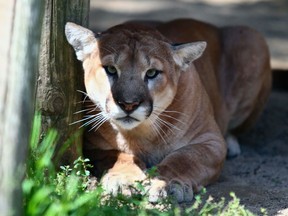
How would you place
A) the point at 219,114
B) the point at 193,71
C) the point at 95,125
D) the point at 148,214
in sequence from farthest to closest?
the point at 219,114 → the point at 193,71 → the point at 95,125 → the point at 148,214

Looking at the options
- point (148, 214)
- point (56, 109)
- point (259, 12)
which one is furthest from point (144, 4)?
point (148, 214)

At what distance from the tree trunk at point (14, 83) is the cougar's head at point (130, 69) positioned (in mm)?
1397

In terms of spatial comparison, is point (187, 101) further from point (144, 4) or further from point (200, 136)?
point (144, 4)

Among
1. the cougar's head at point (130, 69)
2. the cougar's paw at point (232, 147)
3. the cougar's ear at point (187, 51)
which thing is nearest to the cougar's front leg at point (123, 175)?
the cougar's head at point (130, 69)

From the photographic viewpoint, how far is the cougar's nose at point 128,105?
5238 millimetres

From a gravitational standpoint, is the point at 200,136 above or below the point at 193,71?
below

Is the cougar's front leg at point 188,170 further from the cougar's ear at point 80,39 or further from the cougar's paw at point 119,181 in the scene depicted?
the cougar's ear at point 80,39

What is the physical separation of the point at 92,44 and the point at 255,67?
2.34 m

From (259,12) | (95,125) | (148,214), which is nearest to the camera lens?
(148,214)

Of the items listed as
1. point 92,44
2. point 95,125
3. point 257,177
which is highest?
point 92,44

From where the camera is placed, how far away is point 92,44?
5.65 m

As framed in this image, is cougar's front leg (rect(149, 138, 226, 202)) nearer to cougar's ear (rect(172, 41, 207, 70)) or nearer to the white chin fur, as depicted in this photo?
the white chin fur

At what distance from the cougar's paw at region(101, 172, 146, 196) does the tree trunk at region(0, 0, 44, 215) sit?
142 centimetres

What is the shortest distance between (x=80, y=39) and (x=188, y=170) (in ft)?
3.79
